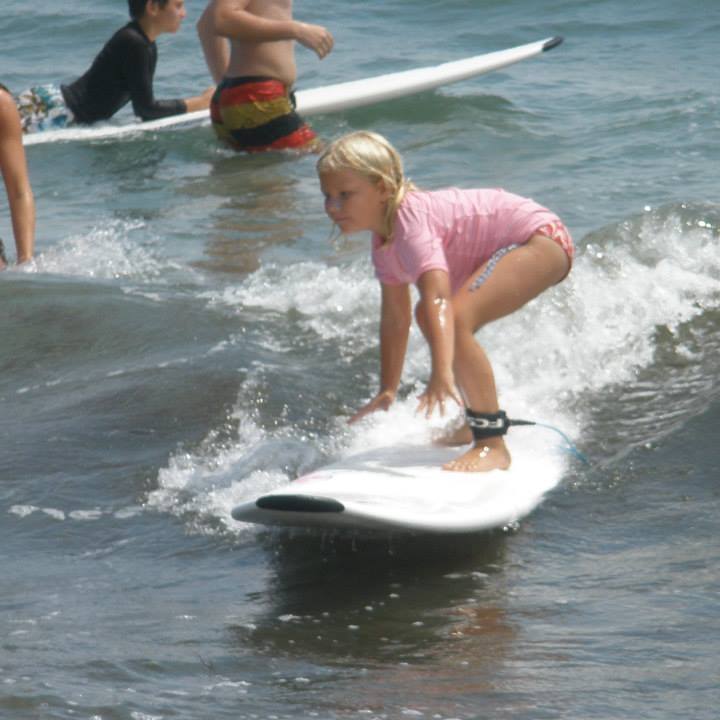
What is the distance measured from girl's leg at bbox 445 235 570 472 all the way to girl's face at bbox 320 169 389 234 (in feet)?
1.27

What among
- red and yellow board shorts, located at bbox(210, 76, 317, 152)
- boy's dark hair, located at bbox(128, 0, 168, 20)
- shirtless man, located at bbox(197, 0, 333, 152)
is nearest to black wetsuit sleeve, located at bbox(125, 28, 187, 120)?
boy's dark hair, located at bbox(128, 0, 168, 20)

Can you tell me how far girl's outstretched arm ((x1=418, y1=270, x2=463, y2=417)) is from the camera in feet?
13.3

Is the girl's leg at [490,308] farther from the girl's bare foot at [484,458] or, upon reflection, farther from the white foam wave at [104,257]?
the white foam wave at [104,257]

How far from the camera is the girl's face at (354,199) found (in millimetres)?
4195

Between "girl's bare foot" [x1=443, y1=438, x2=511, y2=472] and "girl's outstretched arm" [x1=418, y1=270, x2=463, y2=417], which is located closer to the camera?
"girl's outstretched arm" [x1=418, y1=270, x2=463, y2=417]

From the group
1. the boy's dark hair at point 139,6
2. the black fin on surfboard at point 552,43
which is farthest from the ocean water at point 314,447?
the black fin on surfboard at point 552,43

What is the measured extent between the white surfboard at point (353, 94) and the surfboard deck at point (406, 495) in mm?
7338

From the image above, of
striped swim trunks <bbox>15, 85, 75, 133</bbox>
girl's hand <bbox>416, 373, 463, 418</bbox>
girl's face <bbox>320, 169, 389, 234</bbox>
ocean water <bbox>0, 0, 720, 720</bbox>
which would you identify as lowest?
ocean water <bbox>0, 0, 720, 720</bbox>

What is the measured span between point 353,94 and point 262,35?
2.60 metres

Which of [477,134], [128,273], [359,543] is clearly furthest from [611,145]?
[359,543]

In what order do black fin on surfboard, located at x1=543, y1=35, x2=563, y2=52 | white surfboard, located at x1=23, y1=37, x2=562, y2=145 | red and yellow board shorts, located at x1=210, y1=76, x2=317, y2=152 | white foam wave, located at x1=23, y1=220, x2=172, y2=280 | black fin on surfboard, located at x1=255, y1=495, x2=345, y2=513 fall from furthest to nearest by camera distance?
1. black fin on surfboard, located at x1=543, y1=35, x2=563, y2=52
2. white surfboard, located at x1=23, y1=37, x2=562, y2=145
3. red and yellow board shorts, located at x1=210, y1=76, x2=317, y2=152
4. white foam wave, located at x1=23, y1=220, x2=172, y2=280
5. black fin on surfboard, located at x1=255, y1=495, x2=345, y2=513

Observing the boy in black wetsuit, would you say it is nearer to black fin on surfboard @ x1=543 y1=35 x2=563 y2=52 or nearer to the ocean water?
the ocean water

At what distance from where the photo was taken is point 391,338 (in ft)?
15.2

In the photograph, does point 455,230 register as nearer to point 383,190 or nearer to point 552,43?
point 383,190
